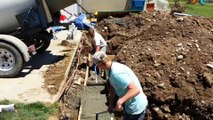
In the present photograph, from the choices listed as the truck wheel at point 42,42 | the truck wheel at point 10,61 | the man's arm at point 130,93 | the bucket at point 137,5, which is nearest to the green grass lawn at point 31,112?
the truck wheel at point 10,61

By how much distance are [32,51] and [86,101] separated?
225 centimetres

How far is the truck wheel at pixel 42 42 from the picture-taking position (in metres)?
13.3

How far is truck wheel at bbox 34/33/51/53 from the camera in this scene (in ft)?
43.5

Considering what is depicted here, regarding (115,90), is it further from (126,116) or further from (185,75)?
(185,75)

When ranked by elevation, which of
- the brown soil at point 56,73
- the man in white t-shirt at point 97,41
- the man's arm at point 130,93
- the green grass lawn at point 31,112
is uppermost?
the man's arm at point 130,93

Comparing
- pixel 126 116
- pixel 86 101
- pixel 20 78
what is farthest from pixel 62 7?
pixel 126 116

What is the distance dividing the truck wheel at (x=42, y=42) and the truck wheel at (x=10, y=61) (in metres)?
1.83

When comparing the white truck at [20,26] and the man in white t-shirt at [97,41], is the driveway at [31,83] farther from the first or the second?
the man in white t-shirt at [97,41]

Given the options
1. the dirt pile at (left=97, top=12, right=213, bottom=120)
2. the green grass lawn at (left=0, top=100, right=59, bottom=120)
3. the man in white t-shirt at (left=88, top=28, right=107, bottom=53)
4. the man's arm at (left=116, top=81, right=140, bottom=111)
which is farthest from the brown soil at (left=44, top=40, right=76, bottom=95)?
the man's arm at (left=116, top=81, right=140, bottom=111)

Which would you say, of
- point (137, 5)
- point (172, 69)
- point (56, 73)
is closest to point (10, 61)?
point (56, 73)

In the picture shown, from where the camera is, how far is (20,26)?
11672 mm

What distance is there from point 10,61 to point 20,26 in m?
0.98

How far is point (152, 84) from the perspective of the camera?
30.4ft

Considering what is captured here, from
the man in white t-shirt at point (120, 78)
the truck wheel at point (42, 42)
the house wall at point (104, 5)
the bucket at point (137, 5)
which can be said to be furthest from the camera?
the house wall at point (104, 5)
